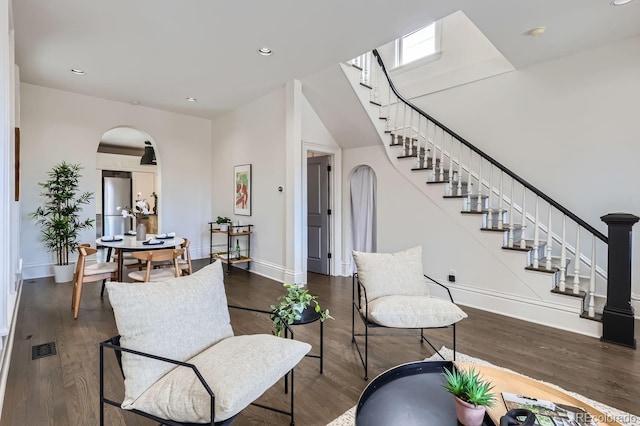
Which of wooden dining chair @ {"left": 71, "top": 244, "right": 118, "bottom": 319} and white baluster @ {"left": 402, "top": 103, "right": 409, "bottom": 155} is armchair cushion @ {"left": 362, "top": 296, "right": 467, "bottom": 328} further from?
wooden dining chair @ {"left": 71, "top": 244, "right": 118, "bottom": 319}

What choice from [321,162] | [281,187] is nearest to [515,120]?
[321,162]

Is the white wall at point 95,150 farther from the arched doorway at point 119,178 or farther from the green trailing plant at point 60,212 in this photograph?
the arched doorway at point 119,178

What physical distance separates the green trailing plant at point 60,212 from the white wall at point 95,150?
122 mm

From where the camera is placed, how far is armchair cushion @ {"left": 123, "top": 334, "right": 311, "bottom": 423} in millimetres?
1248

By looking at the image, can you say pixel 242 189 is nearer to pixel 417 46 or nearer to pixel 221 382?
pixel 417 46

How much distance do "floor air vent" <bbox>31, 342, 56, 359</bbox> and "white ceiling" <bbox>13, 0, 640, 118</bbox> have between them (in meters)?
3.02

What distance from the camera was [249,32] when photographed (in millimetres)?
3305

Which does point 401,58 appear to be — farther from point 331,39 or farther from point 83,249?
point 83,249

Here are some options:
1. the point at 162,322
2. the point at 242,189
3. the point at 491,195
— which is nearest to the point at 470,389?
the point at 162,322

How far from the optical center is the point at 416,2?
110 inches

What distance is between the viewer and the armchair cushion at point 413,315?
2.23m

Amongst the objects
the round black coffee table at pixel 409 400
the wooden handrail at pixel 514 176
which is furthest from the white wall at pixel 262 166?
the round black coffee table at pixel 409 400

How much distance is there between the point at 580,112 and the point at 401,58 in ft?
Result: 10.1

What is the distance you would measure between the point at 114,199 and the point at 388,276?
26.8ft
